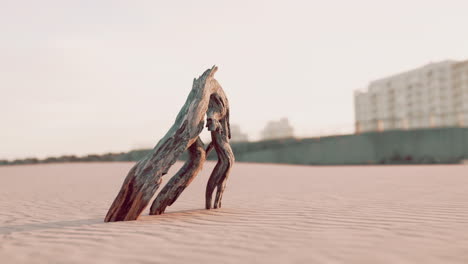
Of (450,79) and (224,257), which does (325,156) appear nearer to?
(224,257)

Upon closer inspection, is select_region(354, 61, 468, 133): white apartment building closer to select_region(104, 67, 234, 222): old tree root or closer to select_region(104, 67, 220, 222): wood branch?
select_region(104, 67, 234, 222): old tree root

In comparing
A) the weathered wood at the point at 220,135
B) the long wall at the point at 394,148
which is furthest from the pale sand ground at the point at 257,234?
the long wall at the point at 394,148

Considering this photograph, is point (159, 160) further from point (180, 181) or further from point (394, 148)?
point (394, 148)

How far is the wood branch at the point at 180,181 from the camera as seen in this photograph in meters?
6.60

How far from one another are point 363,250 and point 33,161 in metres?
31.1

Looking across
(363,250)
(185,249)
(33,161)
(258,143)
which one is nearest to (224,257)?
(185,249)

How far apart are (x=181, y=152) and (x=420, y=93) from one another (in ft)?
260

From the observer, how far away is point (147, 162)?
234 inches

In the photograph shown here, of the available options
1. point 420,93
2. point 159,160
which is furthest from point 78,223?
point 420,93

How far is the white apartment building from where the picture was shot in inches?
2773

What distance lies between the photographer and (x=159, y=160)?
235 inches

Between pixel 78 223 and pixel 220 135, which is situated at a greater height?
pixel 220 135

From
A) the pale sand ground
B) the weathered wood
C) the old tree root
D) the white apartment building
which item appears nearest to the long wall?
the pale sand ground

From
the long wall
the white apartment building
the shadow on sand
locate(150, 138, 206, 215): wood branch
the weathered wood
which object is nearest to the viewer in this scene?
the shadow on sand
